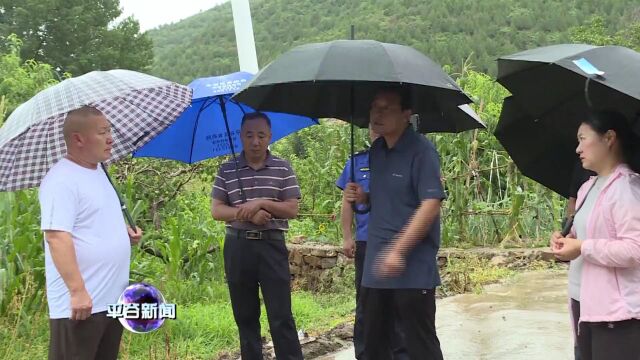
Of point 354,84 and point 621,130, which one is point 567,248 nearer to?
point 621,130

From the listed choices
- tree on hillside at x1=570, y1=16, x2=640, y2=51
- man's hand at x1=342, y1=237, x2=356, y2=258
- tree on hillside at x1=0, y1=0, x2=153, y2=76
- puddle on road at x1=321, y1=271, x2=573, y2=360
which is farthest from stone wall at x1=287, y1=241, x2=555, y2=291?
tree on hillside at x1=0, y1=0, x2=153, y2=76

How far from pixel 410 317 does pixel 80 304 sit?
1.48m

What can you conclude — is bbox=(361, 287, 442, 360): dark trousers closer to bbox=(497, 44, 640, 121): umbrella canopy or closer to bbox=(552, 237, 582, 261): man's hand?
bbox=(552, 237, 582, 261): man's hand

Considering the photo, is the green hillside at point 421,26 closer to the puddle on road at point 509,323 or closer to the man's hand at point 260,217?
the puddle on road at point 509,323

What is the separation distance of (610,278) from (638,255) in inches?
6.4

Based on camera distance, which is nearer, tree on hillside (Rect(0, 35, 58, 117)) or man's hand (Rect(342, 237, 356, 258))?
man's hand (Rect(342, 237, 356, 258))

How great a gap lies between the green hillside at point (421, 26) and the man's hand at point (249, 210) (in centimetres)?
1847

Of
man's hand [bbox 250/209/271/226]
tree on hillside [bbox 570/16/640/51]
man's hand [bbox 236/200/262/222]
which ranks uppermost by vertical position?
tree on hillside [bbox 570/16/640/51]

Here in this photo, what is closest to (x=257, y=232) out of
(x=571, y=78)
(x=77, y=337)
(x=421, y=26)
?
(x=77, y=337)

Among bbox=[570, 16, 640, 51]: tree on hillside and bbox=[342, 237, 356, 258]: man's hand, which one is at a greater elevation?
bbox=[570, 16, 640, 51]: tree on hillside

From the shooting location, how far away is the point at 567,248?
2.70m

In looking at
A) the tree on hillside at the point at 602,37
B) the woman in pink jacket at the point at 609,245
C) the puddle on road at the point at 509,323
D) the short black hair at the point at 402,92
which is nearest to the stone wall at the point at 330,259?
the puddle on road at the point at 509,323

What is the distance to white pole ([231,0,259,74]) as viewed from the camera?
6629 mm

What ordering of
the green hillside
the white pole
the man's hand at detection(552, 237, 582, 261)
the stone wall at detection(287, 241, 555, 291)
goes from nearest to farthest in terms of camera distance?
the man's hand at detection(552, 237, 582, 261)
the white pole
the stone wall at detection(287, 241, 555, 291)
the green hillside
